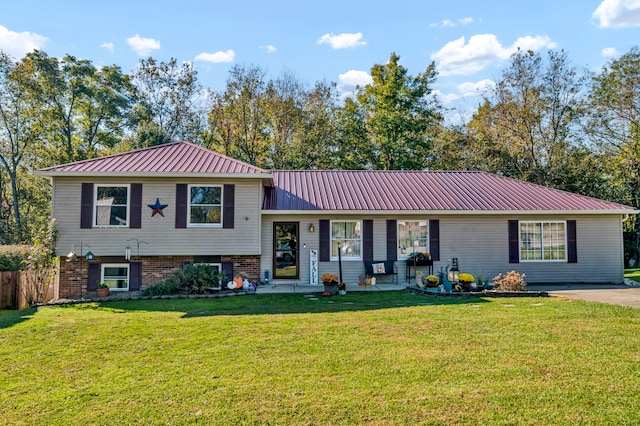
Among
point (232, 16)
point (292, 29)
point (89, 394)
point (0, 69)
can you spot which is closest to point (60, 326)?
point (89, 394)

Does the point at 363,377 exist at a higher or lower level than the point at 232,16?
lower

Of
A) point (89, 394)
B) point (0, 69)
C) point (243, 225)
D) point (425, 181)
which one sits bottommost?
point (89, 394)

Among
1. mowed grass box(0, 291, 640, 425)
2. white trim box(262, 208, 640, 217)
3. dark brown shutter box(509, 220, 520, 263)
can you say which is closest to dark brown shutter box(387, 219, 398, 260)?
white trim box(262, 208, 640, 217)

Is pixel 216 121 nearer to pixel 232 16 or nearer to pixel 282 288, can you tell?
pixel 232 16

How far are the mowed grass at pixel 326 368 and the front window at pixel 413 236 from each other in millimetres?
5207

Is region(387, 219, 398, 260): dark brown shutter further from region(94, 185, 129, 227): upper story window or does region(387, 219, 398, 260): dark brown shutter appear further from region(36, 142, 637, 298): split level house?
region(94, 185, 129, 227): upper story window

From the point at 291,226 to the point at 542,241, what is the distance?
8505 mm

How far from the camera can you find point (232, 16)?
1270 cm

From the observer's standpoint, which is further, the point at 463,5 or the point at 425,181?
the point at 425,181

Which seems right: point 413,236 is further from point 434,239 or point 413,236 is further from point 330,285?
point 330,285

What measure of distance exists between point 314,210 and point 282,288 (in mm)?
2631

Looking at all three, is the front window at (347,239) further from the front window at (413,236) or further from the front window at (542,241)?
the front window at (542,241)

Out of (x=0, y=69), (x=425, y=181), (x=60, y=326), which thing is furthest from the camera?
(x=0, y=69)

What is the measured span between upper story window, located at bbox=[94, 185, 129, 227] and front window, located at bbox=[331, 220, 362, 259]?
20.8 feet
